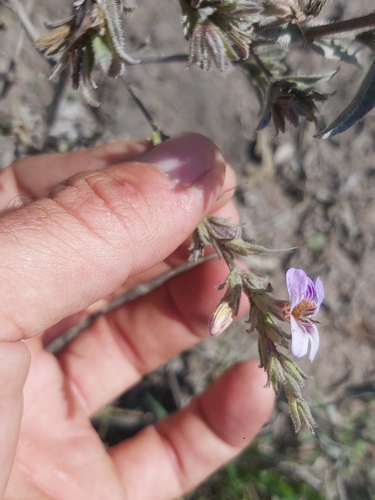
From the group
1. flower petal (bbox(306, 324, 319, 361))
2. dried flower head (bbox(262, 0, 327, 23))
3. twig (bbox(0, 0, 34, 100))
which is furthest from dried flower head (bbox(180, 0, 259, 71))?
twig (bbox(0, 0, 34, 100))

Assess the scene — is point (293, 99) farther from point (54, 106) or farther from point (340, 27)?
point (54, 106)

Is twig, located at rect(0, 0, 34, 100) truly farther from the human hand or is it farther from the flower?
the flower

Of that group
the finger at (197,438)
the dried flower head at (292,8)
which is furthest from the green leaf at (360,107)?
the finger at (197,438)

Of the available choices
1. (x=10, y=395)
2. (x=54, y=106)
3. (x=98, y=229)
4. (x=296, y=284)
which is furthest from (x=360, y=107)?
(x=54, y=106)

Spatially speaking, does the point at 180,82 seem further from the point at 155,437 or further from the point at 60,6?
the point at 155,437

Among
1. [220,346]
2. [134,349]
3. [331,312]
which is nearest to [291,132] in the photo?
[331,312]
